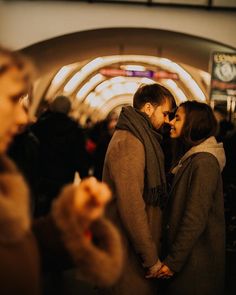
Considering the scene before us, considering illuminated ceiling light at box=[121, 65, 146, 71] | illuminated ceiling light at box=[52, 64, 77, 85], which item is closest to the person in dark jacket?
illuminated ceiling light at box=[52, 64, 77, 85]

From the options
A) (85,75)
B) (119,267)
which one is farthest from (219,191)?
(85,75)

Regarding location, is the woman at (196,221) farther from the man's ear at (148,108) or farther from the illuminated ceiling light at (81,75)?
the illuminated ceiling light at (81,75)

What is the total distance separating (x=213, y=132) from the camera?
3.54m

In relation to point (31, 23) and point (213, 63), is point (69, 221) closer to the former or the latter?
point (213, 63)

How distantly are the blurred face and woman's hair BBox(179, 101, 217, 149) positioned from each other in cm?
194

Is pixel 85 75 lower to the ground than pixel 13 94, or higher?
lower

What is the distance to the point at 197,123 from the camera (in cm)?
352

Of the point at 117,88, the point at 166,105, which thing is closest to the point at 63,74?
the point at 117,88

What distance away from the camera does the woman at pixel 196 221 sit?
10.8 ft

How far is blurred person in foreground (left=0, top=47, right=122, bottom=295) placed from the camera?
1.61m

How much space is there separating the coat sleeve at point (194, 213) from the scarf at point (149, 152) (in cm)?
17

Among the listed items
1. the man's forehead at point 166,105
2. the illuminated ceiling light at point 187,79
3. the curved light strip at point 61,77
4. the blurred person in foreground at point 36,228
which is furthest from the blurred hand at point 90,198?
the curved light strip at point 61,77

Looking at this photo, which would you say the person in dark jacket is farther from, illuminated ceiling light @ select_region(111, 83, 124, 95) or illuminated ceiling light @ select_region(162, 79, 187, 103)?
illuminated ceiling light @ select_region(111, 83, 124, 95)

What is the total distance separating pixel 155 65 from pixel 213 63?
1050cm
